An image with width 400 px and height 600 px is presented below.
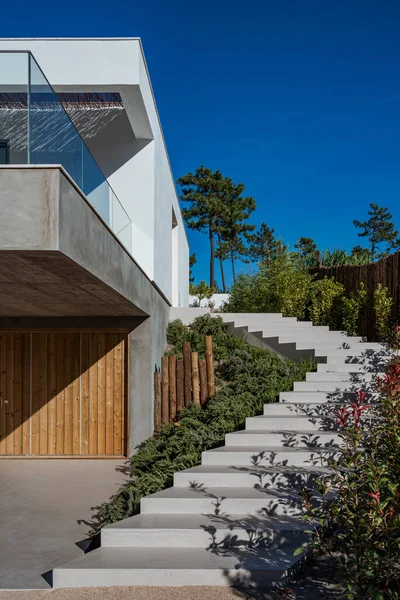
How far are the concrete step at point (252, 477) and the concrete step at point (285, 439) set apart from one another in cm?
57

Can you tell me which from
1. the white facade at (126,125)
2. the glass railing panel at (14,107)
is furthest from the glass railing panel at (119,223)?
the glass railing panel at (14,107)

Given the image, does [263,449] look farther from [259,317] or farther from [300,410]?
[259,317]

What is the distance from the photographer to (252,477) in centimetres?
499

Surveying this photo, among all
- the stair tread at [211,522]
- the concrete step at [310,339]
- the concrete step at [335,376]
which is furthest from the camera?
the concrete step at [310,339]

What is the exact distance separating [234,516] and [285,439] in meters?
1.52

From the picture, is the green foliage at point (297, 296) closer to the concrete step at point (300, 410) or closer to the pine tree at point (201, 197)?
the concrete step at point (300, 410)

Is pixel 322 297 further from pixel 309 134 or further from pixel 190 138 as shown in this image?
pixel 190 138

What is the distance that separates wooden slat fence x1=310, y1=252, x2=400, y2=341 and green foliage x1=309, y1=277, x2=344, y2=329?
25cm

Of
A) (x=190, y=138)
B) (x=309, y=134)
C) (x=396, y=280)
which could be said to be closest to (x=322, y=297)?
(x=396, y=280)

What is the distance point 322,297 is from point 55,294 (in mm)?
7136

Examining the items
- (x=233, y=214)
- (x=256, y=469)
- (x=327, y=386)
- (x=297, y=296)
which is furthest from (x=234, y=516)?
(x=233, y=214)

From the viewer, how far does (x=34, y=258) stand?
11.1 ft

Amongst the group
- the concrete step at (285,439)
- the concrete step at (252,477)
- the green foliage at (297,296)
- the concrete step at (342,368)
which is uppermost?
the green foliage at (297,296)

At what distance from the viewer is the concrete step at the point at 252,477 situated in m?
4.87
